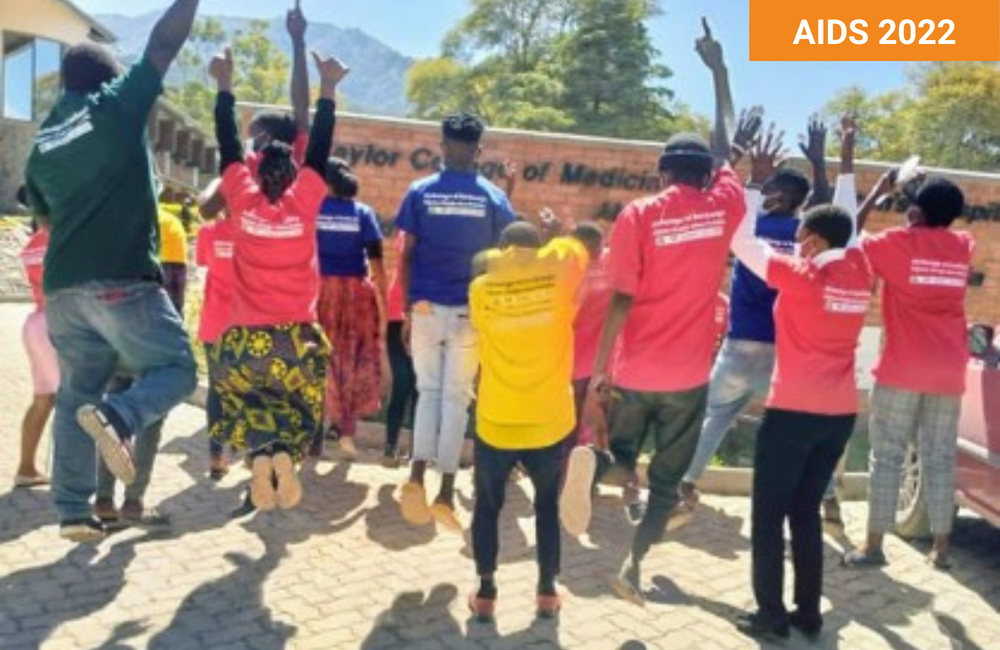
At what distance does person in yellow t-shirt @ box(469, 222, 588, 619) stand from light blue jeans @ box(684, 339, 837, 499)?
1626 mm

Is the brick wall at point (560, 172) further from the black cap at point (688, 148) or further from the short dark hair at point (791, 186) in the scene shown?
the black cap at point (688, 148)

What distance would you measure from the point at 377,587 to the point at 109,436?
1522mm

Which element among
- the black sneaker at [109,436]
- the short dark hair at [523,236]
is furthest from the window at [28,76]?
the short dark hair at [523,236]

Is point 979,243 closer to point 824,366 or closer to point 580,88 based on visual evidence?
point 824,366

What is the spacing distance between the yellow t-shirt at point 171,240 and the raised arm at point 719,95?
3915 millimetres

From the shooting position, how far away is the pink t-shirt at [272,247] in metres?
4.55

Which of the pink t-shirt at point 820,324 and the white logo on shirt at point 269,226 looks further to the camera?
the white logo on shirt at point 269,226

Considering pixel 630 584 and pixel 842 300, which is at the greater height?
pixel 842 300

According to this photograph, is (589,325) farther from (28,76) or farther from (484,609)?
(28,76)

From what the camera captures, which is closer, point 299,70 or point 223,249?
point 299,70

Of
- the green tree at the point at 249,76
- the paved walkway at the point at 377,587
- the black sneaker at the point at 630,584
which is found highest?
the green tree at the point at 249,76

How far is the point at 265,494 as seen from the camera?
14.9ft

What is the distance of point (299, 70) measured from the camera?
15.8ft

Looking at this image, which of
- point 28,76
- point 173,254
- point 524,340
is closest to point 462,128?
point 524,340
